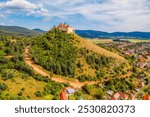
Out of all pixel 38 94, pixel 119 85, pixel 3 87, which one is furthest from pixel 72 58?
pixel 3 87

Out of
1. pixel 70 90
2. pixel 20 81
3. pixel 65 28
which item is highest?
pixel 65 28

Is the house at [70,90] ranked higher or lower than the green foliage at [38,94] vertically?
lower

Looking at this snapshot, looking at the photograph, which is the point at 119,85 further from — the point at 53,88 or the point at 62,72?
the point at 53,88

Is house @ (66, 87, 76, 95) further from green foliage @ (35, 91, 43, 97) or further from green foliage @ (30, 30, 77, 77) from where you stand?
green foliage @ (30, 30, 77, 77)

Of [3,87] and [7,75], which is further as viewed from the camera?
[7,75]

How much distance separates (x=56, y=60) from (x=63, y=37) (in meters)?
18.0

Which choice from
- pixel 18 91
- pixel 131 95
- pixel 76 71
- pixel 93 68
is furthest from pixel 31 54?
pixel 131 95

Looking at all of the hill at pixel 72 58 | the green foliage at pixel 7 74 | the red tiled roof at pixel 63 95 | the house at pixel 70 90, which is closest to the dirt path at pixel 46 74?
the hill at pixel 72 58

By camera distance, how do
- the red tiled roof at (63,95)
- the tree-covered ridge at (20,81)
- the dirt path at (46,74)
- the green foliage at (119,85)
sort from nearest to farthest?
the tree-covered ridge at (20,81) < the red tiled roof at (63,95) < the dirt path at (46,74) < the green foliage at (119,85)

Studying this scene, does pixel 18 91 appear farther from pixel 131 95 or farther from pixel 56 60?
pixel 131 95

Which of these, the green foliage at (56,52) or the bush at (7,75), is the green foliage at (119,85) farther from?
the bush at (7,75)

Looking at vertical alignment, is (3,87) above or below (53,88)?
above

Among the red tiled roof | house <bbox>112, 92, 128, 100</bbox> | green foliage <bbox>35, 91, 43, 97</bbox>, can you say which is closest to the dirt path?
house <bbox>112, 92, 128, 100</bbox>

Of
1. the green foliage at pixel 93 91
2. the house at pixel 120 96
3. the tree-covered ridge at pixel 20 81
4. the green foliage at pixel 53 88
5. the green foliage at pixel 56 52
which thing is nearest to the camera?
the tree-covered ridge at pixel 20 81
